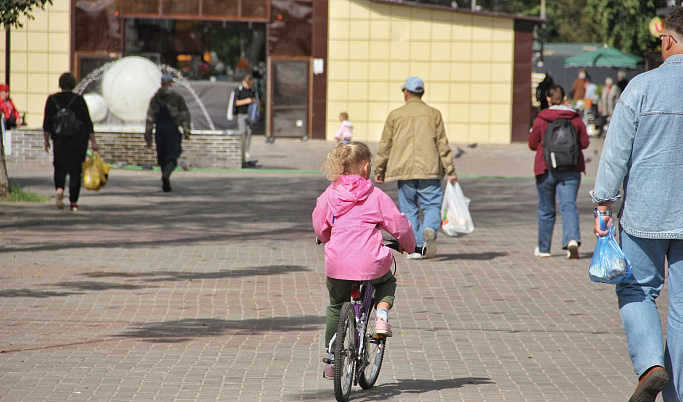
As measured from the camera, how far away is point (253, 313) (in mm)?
7160

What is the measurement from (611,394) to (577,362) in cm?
73

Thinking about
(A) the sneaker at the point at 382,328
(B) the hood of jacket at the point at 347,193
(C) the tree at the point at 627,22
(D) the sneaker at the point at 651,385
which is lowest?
(D) the sneaker at the point at 651,385

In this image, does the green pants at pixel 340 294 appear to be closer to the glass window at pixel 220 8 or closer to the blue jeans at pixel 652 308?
the blue jeans at pixel 652 308

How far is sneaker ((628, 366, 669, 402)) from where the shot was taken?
4266 millimetres

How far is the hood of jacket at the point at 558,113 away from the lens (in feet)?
32.5

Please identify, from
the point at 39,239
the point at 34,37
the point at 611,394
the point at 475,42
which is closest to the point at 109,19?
the point at 34,37

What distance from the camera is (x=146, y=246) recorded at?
10.2m

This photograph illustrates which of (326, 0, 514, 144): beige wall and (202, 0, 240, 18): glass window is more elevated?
(202, 0, 240, 18): glass window

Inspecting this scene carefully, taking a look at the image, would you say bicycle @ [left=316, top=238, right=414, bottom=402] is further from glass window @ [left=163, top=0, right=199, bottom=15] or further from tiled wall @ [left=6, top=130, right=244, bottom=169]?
glass window @ [left=163, top=0, right=199, bottom=15]

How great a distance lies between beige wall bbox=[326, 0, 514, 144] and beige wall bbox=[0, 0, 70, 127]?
7455mm

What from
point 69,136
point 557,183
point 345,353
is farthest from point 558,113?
point 69,136

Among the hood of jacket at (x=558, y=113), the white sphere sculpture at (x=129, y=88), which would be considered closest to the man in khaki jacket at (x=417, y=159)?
the hood of jacket at (x=558, y=113)

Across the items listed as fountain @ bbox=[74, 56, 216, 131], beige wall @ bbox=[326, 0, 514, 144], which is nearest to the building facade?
beige wall @ bbox=[326, 0, 514, 144]

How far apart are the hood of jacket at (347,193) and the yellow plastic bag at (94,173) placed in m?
8.64
